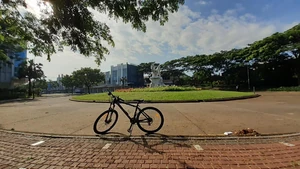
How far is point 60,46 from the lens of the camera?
3992 mm

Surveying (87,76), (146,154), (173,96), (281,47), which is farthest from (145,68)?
(146,154)

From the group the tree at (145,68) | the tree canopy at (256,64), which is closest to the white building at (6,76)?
the tree canopy at (256,64)

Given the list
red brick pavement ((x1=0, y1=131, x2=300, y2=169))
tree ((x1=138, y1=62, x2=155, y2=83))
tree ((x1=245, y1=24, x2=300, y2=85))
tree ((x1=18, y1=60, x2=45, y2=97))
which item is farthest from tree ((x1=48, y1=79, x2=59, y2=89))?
red brick pavement ((x1=0, y1=131, x2=300, y2=169))

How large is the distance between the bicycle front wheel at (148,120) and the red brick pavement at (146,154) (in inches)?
35.2

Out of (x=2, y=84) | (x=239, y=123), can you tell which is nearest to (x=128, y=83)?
(x=2, y=84)

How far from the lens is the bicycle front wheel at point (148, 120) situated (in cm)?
559

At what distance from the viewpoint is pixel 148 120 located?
18.4 ft

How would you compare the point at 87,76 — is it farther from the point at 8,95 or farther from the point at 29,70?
the point at 8,95

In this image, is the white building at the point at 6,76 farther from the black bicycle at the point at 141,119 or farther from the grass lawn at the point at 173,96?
the black bicycle at the point at 141,119

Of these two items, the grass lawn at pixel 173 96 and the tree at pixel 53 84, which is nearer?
the grass lawn at pixel 173 96

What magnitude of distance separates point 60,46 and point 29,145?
2.28 m

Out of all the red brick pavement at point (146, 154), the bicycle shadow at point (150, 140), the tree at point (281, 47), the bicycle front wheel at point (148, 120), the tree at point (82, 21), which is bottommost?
the red brick pavement at point (146, 154)

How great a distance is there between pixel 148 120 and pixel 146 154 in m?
1.83

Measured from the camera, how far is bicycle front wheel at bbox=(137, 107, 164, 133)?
220 inches
